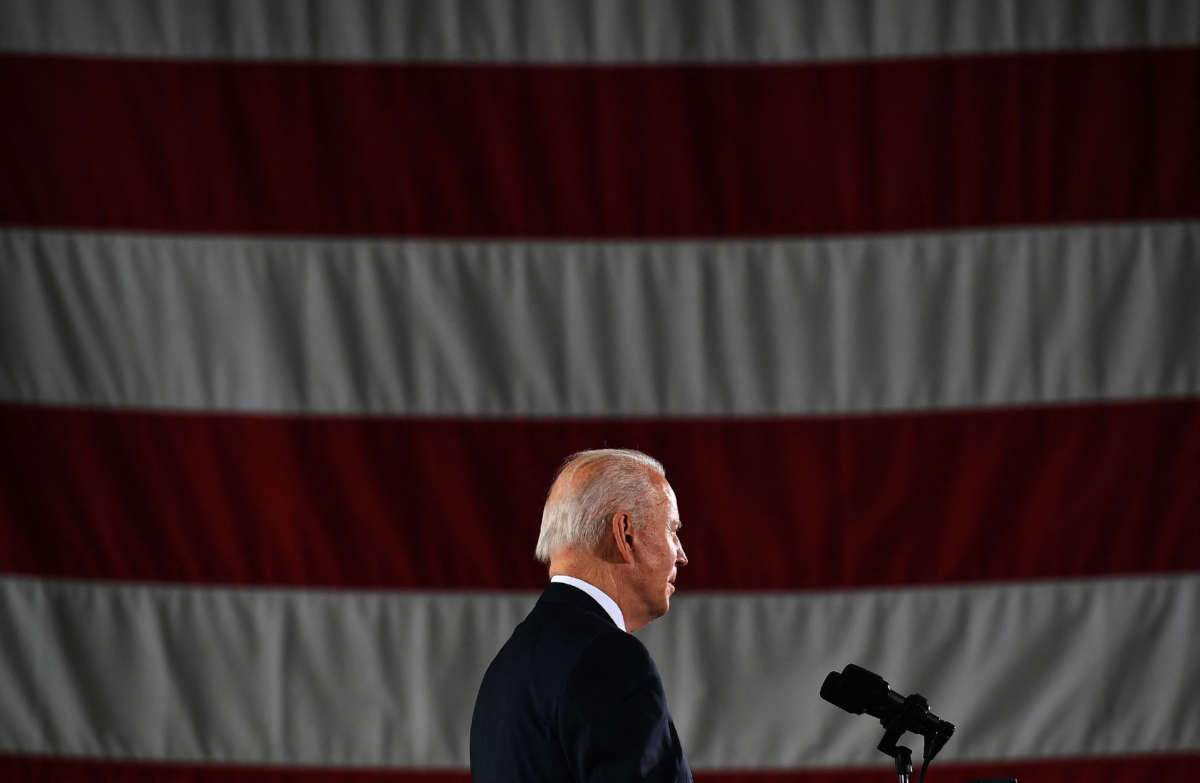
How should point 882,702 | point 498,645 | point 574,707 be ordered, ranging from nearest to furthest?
1. point 574,707
2. point 882,702
3. point 498,645

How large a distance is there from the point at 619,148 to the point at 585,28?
0.26m

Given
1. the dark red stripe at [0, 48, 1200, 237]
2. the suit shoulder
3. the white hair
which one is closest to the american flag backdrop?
the dark red stripe at [0, 48, 1200, 237]

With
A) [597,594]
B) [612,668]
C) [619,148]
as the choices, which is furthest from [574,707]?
[619,148]

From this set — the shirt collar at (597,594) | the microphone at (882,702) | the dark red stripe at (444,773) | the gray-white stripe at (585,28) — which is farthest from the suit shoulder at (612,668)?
the gray-white stripe at (585,28)

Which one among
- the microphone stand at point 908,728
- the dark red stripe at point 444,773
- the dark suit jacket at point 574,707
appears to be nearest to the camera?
the dark suit jacket at point 574,707

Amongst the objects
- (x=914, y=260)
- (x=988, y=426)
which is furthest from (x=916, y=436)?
(x=914, y=260)

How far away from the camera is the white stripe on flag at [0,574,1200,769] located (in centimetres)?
244

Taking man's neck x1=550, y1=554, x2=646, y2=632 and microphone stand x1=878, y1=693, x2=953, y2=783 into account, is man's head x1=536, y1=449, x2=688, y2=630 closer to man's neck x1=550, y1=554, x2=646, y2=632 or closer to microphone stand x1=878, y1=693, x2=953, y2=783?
man's neck x1=550, y1=554, x2=646, y2=632

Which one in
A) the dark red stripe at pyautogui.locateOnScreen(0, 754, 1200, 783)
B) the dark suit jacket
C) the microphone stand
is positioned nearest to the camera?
the dark suit jacket

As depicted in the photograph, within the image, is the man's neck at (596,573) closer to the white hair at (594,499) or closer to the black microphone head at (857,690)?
the white hair at (594,499)

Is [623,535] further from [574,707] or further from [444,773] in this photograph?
[444,773]

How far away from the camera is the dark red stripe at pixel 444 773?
2.43m

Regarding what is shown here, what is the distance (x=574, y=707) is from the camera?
1292mm

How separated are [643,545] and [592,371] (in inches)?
40.3
